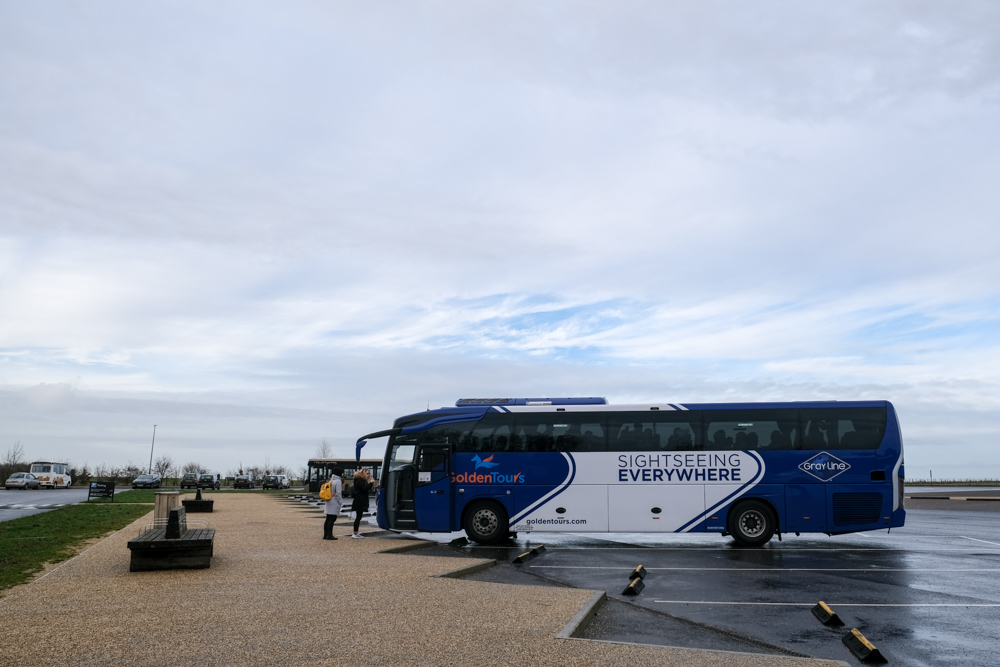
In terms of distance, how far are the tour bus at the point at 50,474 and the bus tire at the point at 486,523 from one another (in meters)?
53.3

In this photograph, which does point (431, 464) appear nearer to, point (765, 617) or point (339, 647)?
point (765, 617)

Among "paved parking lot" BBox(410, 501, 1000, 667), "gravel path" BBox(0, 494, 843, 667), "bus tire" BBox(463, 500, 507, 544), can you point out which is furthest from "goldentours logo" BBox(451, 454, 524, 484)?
"gravel path" BBox(0, 494, 843, 667)

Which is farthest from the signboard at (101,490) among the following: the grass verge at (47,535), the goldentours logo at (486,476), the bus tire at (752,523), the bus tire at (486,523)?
the bus tire at (752,523)

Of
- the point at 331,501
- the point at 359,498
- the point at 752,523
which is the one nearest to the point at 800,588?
the point at 752,523

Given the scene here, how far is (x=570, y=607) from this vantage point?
8.94 metres

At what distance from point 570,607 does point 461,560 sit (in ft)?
18.0

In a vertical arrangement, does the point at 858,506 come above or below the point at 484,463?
below

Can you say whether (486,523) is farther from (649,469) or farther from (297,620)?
(297,620)

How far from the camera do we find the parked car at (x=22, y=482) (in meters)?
58.2

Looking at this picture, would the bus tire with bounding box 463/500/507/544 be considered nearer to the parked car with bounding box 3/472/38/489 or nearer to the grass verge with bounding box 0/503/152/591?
the grass verge with bounding box 0/503/152/591

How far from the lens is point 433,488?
62.8ft

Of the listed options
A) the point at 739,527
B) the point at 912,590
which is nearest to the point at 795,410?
the point at 739,527

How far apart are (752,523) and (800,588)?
663cm

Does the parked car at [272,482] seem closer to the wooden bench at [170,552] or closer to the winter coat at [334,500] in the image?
the winter coat at [334,500]
